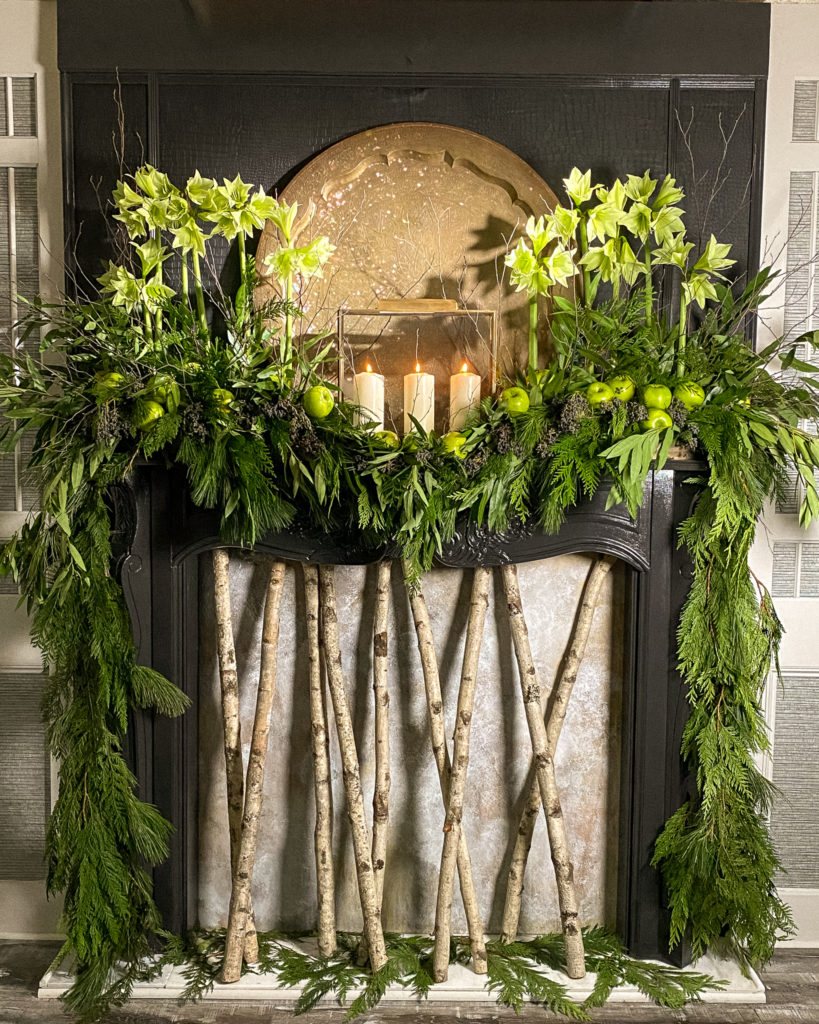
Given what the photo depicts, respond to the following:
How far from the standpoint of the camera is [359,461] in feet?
6.15

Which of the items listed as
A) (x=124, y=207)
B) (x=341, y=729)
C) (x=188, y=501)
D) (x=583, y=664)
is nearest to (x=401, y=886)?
(x=341, y=729)

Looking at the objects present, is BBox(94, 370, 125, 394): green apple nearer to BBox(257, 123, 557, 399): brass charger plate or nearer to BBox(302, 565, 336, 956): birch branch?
BBox(257, 123, 557, 399): brass charger plate

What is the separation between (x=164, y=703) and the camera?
1963mm

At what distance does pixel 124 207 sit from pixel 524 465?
1.01m

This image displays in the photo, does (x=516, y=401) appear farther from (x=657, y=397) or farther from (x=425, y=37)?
(x=425, y=37)

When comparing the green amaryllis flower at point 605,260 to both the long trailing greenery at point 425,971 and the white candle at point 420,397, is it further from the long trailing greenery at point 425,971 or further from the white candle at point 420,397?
the long trailing greenery at point 425,971

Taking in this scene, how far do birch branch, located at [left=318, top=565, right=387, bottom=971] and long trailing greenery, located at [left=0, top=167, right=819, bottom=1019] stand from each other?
0.20 metres

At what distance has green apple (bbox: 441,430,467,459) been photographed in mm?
1859

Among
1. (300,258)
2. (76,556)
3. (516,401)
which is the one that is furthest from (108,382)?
(516,401)

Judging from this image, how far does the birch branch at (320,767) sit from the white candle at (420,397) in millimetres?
426

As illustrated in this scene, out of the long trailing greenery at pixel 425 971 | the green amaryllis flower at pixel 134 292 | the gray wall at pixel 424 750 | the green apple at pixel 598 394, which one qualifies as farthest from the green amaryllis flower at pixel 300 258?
the long trailing greenery at pixel 425 971

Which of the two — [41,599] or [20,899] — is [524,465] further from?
[20,899]

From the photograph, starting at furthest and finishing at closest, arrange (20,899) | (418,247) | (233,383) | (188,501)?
(20,899) → (418,247) → (188,501) → (233,383)

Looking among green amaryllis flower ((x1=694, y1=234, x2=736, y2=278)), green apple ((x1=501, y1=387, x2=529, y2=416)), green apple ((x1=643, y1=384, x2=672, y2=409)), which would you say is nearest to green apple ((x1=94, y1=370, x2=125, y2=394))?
green apple ((x1=501, y1=387, x2=529, y2=416))
